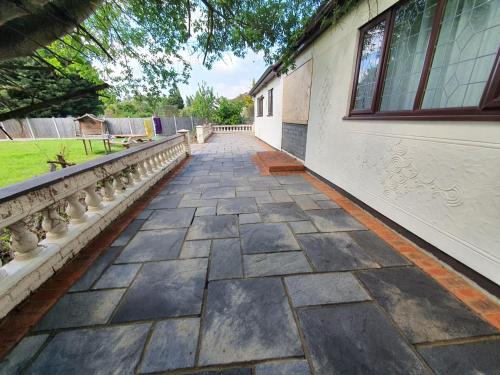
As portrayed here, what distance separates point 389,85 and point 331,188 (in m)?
1.98

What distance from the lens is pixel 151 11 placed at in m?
3.53

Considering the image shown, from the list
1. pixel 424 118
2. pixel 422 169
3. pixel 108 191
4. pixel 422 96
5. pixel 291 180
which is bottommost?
pixel 291 180

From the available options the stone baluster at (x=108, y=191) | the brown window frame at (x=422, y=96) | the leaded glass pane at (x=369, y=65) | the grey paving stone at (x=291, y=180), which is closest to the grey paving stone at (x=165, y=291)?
the stone baluster at (x=108, y=191)

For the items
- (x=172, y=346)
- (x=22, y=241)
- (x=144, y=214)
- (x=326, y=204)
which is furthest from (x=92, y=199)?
(x=326, y=204)

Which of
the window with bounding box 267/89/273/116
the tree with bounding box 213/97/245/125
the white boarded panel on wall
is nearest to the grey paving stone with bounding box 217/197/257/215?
the white boarded panel on wall

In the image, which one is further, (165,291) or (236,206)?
(236,206)

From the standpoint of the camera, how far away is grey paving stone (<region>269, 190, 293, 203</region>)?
363 centimetres

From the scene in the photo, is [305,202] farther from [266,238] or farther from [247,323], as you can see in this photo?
[247,323]

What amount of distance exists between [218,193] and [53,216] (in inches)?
94.5

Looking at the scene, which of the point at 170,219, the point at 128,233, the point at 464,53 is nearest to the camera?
the point at 464,53

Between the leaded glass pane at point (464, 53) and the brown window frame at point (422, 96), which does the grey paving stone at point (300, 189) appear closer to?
the brown window frame at point (422, 96)

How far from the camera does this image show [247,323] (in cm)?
145

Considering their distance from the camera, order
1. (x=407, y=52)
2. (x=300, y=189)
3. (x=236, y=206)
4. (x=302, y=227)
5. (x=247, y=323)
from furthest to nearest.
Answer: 1. (x=300, y=189)
2. (x=236, y=206)
3. (x=302, y=227)
4. (x=407, y=52)
5. (x=247, y=323)

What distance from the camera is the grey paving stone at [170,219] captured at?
2.77m
